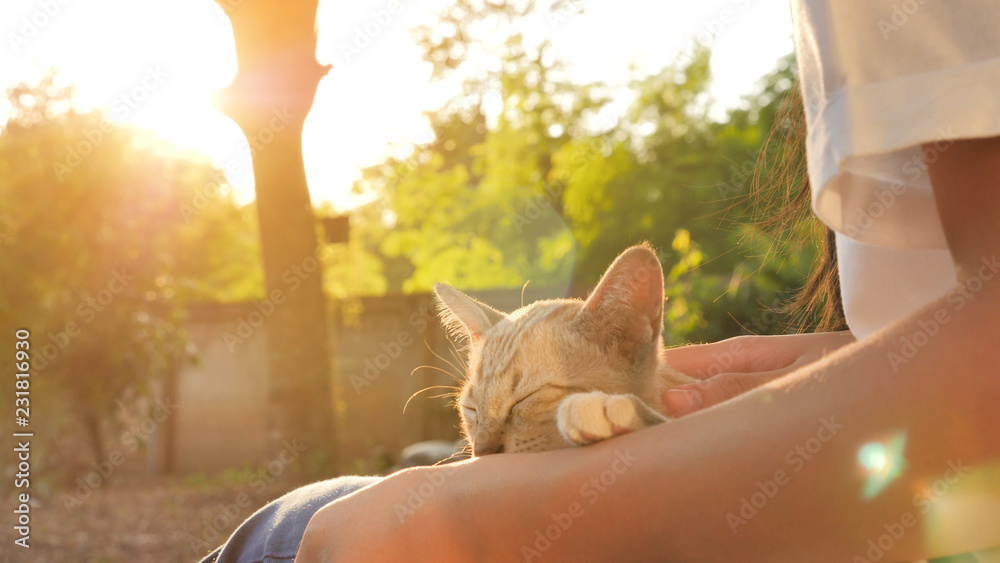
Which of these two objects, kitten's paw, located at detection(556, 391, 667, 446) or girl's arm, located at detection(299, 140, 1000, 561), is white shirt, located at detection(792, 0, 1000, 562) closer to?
girl's arm, located at detection(299, 140, 1000, 561)

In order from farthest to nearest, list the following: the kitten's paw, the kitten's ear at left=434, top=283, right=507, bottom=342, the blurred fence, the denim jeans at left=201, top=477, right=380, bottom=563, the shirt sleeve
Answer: the blurred fence < the kitten's ear at left=434, top=283, right=507, bottom=342 < the denim jeans at left=201, top=477, right=380, bottom=563 < the kitten's paw < the shirt sleeve

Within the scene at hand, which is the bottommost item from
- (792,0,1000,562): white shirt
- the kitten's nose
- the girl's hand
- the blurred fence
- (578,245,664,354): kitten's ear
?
the blurred fence

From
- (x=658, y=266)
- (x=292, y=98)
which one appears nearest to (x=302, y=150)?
(x=292, y=98)

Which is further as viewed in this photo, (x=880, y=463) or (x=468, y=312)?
(x=468, y=312)

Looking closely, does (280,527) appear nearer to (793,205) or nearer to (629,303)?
(629,303)

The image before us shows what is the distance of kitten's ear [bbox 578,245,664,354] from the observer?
151cm

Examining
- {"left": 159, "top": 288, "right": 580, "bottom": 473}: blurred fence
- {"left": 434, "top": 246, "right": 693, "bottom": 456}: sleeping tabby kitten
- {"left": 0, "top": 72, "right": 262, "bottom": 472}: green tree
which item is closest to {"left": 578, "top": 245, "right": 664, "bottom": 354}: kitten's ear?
{"left": 434, "top": 246, "right": 693, "bottom": 456}: sleeping tabby kitten

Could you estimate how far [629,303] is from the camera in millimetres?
1602

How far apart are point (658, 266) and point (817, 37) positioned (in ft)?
2.20

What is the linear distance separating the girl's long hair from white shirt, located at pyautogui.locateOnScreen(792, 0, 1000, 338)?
0.71 meters

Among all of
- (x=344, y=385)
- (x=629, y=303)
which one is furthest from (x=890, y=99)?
(x=344, y=385)

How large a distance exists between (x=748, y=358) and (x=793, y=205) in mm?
418

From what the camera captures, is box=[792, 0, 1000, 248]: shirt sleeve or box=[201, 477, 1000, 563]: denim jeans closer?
box=[792, 0, 1000, 248]: shirt sleeve

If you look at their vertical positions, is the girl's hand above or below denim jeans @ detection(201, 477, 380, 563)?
above
